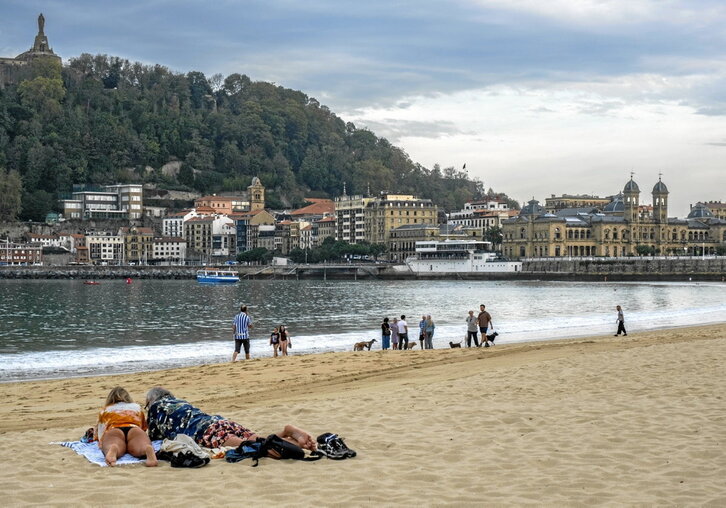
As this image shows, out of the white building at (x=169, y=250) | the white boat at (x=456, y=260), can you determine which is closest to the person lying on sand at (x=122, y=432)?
the white boat at (x=456, y=260)

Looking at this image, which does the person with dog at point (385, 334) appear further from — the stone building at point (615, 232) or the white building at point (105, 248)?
the white building at point (105, 248)

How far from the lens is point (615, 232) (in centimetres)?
14125

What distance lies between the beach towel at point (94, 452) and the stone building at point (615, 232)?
133m

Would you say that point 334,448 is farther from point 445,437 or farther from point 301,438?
point 445,437

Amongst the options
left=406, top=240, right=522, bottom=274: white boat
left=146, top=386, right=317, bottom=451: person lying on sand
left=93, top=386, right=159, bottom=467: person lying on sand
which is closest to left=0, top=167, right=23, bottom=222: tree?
left=406, top=240, right=522, bottom=274: white boat

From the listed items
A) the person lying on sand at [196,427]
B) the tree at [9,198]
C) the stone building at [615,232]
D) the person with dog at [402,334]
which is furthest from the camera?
the tree at [9,198]

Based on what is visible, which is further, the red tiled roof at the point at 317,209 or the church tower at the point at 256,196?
the red tiled roof at the point at 317,209

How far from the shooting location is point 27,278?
130 meters

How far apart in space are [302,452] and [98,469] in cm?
198

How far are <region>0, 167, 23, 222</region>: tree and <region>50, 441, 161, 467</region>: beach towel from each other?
6117 inches

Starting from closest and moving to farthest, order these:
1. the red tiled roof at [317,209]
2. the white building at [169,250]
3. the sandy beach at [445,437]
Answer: the sandy beach at [445,437]
the white building at [169,250]
the red tiled roof at [317,209]

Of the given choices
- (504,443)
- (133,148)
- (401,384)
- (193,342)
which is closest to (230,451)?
(504,443)

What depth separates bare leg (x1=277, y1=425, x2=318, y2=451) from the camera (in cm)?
941

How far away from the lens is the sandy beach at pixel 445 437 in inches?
316
